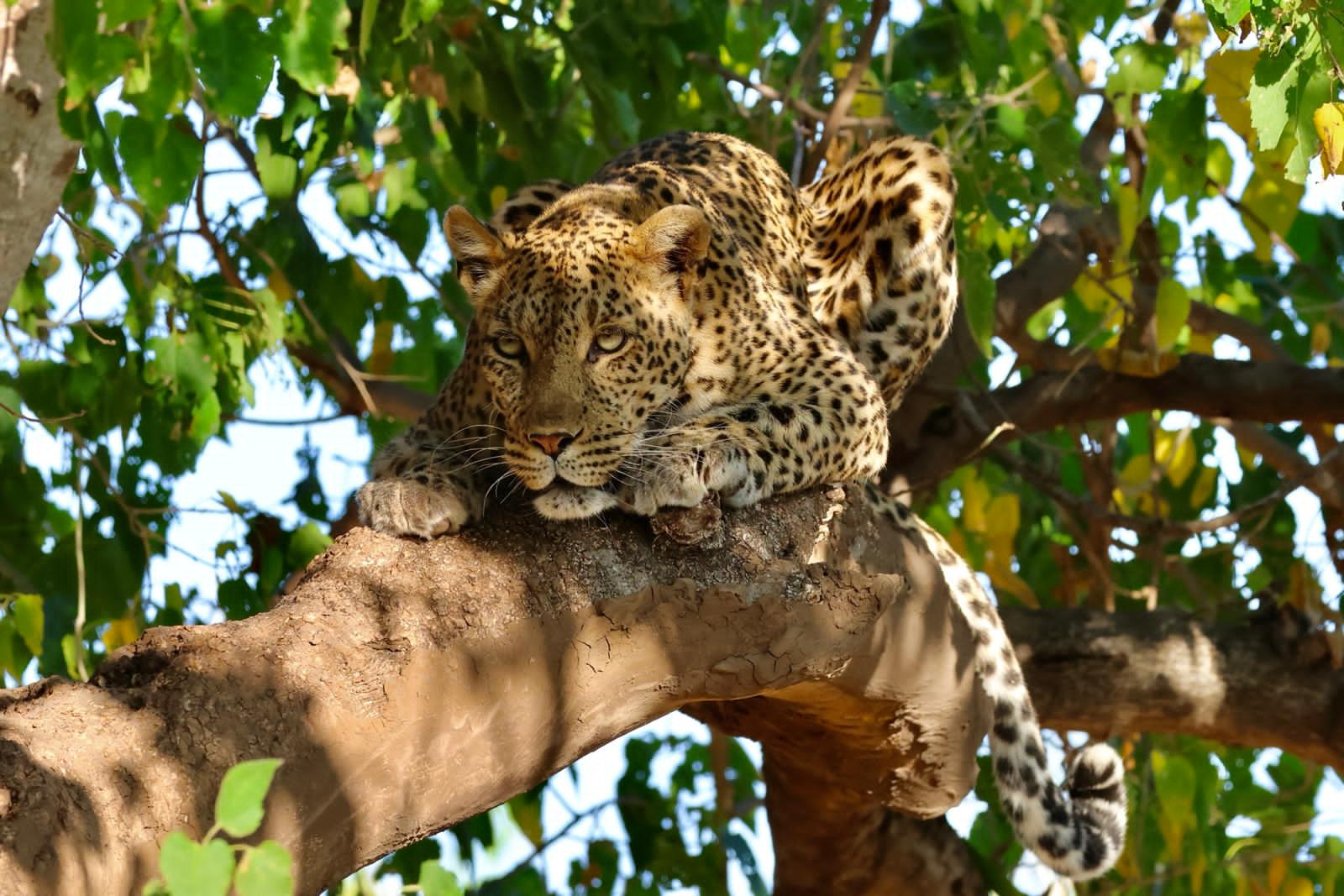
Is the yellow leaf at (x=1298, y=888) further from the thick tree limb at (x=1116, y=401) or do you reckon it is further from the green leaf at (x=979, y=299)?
the green leaf at (x=979, y=299)

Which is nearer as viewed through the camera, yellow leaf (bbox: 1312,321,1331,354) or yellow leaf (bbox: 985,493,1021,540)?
yellow leaf (bbox: 985,493,1021,540)

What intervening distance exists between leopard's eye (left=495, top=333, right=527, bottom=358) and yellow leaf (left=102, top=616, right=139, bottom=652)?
1.72 metres

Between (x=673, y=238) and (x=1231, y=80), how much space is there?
151cm

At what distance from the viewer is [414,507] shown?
3.66 metres

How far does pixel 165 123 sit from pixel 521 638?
45.9 inches

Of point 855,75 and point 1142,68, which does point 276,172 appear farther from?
point 1142,68

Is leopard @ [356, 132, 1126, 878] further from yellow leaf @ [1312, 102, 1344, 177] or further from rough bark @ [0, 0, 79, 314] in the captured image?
yellow leaf @ [1312, 102, 1344, 177]

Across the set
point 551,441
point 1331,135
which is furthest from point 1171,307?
point 1331,135

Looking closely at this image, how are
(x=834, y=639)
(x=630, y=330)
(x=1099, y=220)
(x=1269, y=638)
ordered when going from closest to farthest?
(x=834, y=639) < (x=630, y=330) < (x=1269, y=638) < (x=1099, y=220)

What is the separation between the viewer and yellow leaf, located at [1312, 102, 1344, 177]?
322 cm

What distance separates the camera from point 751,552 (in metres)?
3.91

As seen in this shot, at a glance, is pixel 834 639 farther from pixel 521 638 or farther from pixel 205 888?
pixel 205 888

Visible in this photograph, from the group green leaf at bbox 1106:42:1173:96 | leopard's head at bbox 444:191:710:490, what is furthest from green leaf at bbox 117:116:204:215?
green leaf at bbox 1106:42:1173:96

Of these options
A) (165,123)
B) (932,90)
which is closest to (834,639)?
(165,123)
